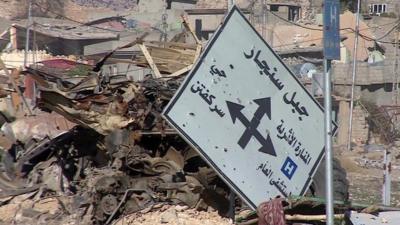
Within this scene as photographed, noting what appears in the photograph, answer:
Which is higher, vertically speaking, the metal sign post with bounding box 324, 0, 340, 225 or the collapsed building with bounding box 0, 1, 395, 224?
the metal sign post with bounding box 324, 0, 340, 225

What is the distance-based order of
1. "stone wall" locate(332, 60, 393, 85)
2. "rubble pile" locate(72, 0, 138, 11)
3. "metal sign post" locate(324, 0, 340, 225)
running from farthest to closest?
"rubble pile" locate(72, 0, 138, 11) → "stone wall" locate(332, 60, 393, 85) → "metal sign post" locate(324, 0, 340, 225)

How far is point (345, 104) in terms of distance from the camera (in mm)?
30938

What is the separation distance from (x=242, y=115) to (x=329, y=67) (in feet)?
1.80

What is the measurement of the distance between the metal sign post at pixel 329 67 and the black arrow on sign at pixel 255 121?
16.7 inches

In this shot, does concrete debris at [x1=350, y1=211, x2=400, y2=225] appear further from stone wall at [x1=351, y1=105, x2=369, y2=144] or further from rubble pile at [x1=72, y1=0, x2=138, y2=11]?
rubble pile at [x1=72, y1=0, x2=138, y2=11]

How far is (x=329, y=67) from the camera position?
365cm

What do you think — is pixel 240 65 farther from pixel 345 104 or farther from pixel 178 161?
pixel 345 104

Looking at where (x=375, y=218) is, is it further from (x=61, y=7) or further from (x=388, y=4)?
(x=61, y=7)

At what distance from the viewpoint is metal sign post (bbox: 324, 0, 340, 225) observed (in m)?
3.58

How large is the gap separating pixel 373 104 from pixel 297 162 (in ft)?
99.6

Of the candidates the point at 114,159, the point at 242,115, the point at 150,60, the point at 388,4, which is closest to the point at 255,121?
the point at 242,115

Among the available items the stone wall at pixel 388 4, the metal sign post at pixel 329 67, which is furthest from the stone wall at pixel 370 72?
the metal sign post at pixel 329 67

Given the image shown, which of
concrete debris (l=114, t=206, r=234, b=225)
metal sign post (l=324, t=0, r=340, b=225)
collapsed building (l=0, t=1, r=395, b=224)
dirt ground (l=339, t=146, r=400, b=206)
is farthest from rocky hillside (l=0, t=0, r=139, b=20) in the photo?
metal sign post (l=324, t=0, r=340, b=225)

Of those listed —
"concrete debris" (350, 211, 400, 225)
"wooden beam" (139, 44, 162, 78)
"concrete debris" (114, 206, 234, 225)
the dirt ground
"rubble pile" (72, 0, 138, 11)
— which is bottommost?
the dirt ground
